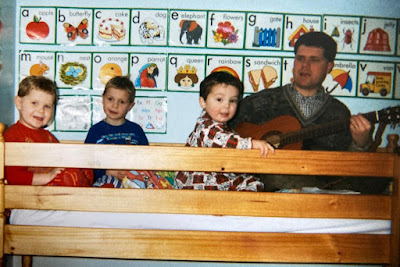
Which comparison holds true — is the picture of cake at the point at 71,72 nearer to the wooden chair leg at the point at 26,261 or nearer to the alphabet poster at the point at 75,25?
the alphabet poster at the point at 75,25

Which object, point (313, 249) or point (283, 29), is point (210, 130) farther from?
point (283, 29)

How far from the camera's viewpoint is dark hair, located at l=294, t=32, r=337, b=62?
2.37m

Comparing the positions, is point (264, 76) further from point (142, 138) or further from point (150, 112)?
point (142, 138)

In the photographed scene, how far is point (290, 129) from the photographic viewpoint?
2316 mm

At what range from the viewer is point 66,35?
2.35m

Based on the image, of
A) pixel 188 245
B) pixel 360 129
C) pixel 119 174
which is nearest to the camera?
pixel 188 245

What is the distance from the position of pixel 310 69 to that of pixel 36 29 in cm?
178

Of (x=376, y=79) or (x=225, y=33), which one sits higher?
(x=225, y=33)

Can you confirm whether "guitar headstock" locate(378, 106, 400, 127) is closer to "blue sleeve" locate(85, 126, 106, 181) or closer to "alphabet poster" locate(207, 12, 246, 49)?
"alphabet poster" locate(207, 12, 246, 49)

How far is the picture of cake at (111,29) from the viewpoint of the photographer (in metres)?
2.34

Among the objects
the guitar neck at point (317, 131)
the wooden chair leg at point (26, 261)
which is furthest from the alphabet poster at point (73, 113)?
the guitar neck at point (317, 131)

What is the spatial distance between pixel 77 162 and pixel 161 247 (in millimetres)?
489

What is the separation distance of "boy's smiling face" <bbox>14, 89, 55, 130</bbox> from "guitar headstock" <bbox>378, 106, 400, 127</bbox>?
1.85 m

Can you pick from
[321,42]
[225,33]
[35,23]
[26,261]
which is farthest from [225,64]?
[26,261]
